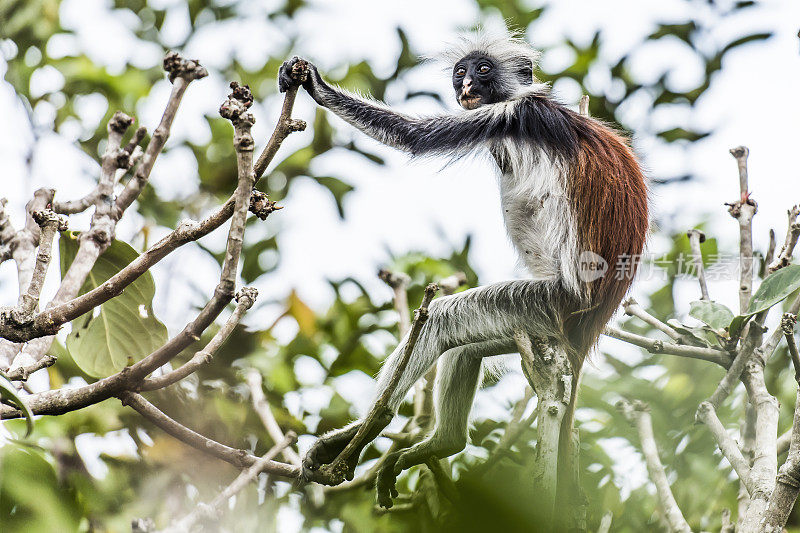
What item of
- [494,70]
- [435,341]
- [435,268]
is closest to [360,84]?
[494,70]

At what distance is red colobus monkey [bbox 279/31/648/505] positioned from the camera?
9.95 feet

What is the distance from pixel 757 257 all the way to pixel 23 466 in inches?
110

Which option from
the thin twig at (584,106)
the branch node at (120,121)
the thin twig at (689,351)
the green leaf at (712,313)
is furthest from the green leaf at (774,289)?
the branch node at (120,121)

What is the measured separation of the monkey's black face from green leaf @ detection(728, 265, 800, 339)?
1.76 metres

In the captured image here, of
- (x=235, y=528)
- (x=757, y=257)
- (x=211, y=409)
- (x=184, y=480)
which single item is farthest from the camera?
(x=757, y=257)

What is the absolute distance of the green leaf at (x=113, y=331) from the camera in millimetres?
2551

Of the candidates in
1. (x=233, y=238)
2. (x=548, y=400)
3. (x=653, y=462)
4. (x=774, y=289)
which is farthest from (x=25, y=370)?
(x=774, y=289)

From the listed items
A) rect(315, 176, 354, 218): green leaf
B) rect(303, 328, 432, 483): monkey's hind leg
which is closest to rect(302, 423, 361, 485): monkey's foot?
rect(303, 328, 432, 483): monkey's hind leg

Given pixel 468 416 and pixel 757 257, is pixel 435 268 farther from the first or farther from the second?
pixel 757 257

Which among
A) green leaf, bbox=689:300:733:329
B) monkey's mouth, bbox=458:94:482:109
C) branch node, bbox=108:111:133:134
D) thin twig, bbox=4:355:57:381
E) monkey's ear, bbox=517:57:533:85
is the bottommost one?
green leaf, bbox=689:300:733:329

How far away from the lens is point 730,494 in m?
2.92

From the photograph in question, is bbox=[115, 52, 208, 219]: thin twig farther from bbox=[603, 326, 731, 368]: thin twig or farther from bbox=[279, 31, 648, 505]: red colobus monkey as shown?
bbox=[603, 326, 731, 368]: thin twig

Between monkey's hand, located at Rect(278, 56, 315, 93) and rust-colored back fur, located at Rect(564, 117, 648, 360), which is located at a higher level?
monkey's hand, located at Rect(278, 56, 315, 93)

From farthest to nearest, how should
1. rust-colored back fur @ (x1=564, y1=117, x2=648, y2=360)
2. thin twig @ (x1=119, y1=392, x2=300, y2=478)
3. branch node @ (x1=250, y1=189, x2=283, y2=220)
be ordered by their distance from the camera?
1. rust-colored back fur @ (x1=564, y1=117, x2=648, y2=360)
2. thin twig @ (x1=119, y1=392, x2=300, y2=478)
3. branch node @ (x1=250, y1=189, x2=283, y2=220)
